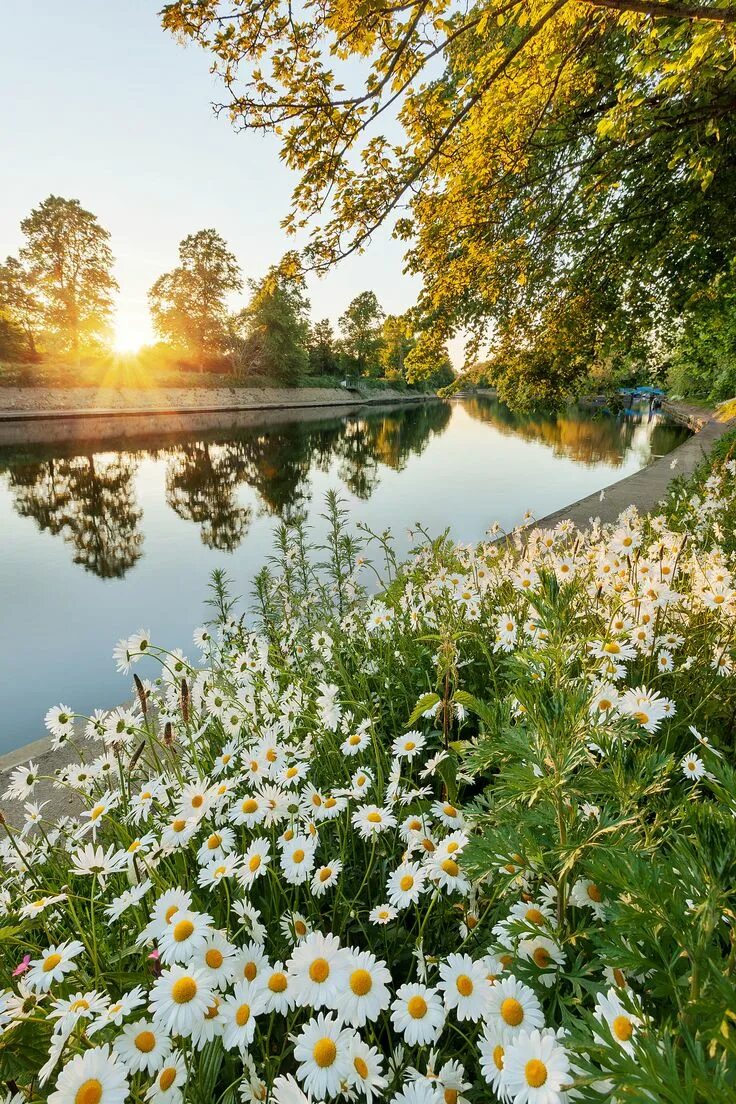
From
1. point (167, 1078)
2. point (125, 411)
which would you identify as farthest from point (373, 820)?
point (125, 411)

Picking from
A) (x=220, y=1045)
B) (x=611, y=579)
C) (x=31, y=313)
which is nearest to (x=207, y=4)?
(x=611, y=579)

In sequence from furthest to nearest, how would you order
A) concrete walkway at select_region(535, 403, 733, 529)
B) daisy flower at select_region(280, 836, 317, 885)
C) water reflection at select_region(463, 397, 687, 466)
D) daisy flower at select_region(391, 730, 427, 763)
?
water reflection at select_region(463, 397, 687, 466) < concrete walkway at select_region(535, 403, 733, 529) < daisy flower at select_region(391, 730, 427, 763) < daisy flower at select_region(280, 836, 317, 885)

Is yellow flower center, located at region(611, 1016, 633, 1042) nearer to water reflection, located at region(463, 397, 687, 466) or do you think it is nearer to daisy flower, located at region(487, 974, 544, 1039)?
daisy flower, located at region(487, 974, 544, 1039)

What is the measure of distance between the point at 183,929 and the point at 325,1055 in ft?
1.42

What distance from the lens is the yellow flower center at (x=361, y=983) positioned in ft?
3.35

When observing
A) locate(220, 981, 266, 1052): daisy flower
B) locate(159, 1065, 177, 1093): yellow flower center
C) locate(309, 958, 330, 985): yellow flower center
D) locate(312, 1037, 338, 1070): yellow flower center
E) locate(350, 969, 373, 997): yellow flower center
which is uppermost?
locate(309, 958, 330, 985): yellow flower center

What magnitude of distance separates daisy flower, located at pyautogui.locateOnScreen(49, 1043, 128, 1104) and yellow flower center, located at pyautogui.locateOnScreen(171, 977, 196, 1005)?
15cm

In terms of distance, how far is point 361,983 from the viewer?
1.03 m

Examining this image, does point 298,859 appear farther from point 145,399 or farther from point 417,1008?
point 145,399

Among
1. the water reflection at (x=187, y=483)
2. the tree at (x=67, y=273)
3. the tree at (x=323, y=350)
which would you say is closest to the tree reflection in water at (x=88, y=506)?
the water reflection at (x=187, y=483)

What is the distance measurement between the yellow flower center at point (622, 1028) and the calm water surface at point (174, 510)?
618cm

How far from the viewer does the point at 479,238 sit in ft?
23.3

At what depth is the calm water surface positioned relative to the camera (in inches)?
287

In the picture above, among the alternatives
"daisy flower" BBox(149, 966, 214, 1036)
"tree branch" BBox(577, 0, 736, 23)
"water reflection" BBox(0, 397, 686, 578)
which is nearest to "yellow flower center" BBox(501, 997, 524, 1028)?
"daisy flower" BBox(149, 966, 214, 1036)
